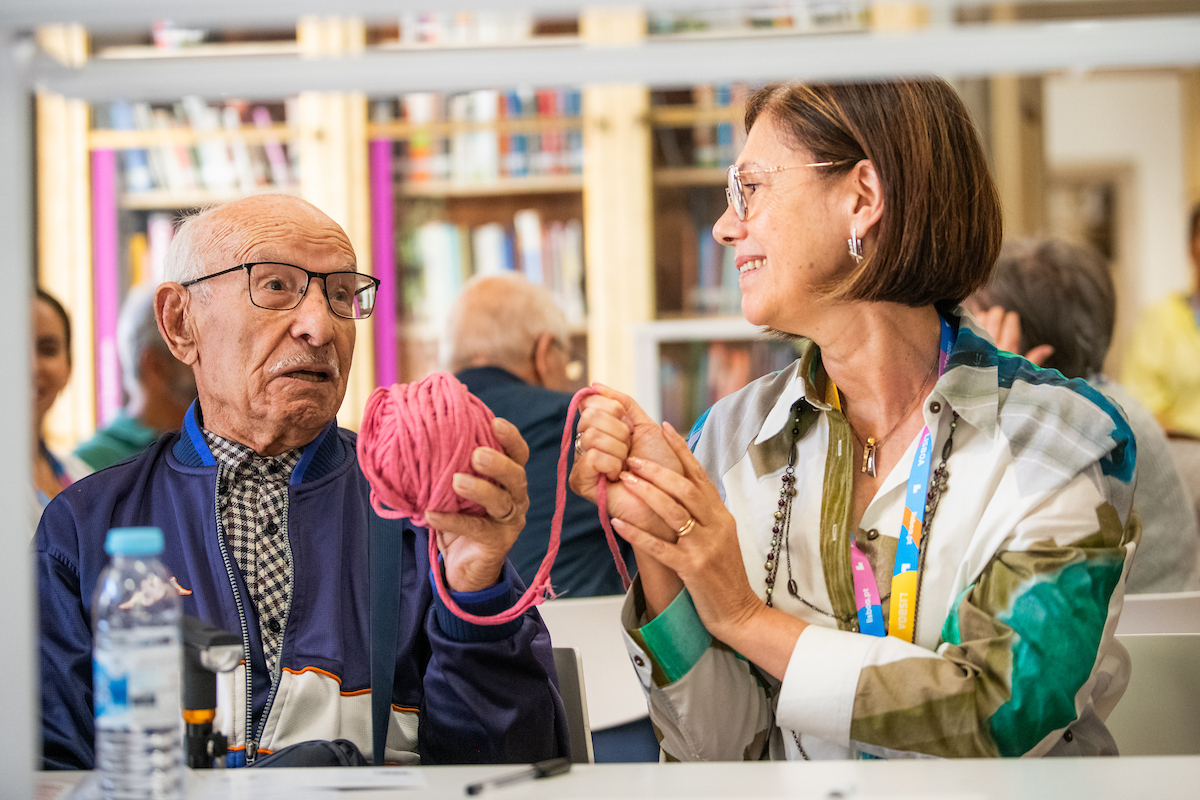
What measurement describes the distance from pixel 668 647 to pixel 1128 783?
518 millimetres

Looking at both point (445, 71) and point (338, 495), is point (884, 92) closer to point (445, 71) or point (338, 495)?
point (445, 71)

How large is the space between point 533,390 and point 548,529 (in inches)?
15.9

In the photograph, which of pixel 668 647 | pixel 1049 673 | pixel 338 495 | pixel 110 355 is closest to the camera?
pixel 1049 673

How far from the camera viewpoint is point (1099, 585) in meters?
1.18

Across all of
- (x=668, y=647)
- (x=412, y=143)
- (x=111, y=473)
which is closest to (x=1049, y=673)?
(x=668, y=647)

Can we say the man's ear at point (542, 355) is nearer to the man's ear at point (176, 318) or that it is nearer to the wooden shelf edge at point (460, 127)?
the man's ear at point (176, 318)

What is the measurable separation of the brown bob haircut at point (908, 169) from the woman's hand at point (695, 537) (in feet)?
1.12

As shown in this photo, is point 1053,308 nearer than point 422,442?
No

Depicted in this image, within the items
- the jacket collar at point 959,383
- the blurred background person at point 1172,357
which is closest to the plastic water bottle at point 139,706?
the jacket collar at point 959,383

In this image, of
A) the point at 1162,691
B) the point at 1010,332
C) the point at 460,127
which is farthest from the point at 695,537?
the point at 460,127

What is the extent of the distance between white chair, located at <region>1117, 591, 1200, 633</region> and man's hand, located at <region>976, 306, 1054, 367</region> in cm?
81

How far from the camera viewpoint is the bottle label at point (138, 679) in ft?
2.97

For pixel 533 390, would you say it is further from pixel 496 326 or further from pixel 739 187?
pixel 739 187

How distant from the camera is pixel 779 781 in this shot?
0.96 metres
